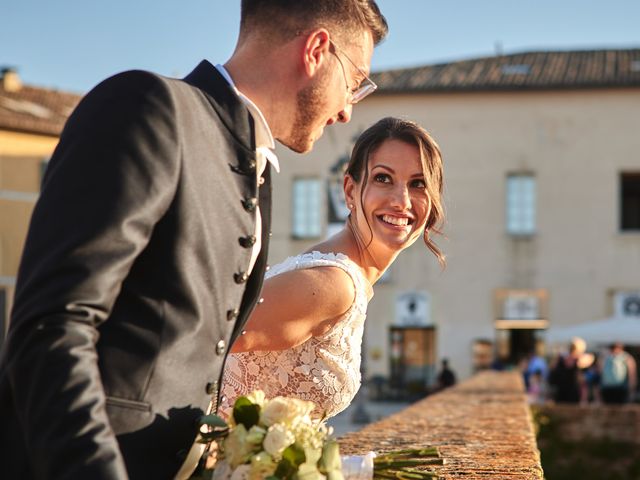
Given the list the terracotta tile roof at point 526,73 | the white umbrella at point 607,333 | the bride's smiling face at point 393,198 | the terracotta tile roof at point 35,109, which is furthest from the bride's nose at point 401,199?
the terracotta tile roof at point 526,73

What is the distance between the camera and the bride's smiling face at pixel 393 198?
13.0 ft

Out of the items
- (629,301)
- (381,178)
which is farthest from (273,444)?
(629,301)

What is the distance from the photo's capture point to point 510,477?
3637 mm

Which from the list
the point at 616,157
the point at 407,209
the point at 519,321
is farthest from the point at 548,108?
the point at 407,209

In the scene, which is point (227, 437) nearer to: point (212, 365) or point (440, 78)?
point (212, 365)

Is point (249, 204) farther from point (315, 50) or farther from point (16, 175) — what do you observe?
point (16, 175)

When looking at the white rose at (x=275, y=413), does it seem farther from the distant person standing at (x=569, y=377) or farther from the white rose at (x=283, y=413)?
the distant person standing at (x=569, y=377)

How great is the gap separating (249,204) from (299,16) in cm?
42

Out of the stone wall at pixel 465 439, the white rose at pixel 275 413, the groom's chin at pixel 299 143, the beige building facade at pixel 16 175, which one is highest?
the beige building facade at pixel 16 175

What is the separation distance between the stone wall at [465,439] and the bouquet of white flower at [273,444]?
1248 millimetres

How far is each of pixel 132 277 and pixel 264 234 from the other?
50 cm

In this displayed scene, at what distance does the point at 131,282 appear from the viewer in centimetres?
217

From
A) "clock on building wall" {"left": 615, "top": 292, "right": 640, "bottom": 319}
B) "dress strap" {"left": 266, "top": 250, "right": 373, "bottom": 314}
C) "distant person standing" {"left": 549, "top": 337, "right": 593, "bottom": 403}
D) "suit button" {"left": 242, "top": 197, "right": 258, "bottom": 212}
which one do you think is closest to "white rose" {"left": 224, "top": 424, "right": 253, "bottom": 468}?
"suit button" {"left": 242, "top": 197, "right": 258, "bottom": 212}

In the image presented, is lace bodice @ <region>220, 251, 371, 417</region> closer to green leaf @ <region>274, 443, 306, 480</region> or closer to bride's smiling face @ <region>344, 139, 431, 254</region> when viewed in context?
bride's smiling face @ <region>344, 139, 431, 254</region>
